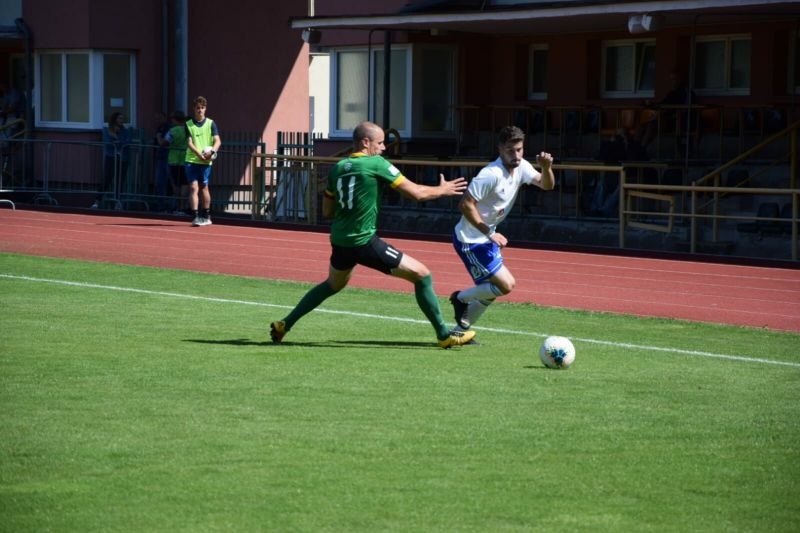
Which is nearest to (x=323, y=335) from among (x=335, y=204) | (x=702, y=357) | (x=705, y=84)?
(x=335, y=204)

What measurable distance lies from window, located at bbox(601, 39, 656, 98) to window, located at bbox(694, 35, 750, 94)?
1.13 metres

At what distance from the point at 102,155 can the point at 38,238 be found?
374 inches

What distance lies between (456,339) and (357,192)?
1.43m


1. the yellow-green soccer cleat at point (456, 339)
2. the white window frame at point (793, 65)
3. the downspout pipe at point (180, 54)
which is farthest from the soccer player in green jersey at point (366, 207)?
the downspout pipe at point (180, 54)

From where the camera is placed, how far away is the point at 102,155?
31203mm

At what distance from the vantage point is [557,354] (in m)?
10.1

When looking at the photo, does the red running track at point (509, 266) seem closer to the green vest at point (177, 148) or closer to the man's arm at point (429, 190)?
the green vest at point (177, 148)

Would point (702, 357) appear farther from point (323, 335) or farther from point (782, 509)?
point (782, 509)

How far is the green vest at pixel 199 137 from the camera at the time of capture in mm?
23250

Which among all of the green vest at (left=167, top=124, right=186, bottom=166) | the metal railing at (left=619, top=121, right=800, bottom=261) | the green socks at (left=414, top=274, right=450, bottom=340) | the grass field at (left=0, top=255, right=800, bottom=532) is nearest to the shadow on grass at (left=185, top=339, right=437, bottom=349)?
the grass field at (left=0, top=255, right=800, bottom=532)

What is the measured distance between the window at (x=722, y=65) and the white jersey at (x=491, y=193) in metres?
15.6

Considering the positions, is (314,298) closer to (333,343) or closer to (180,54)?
(333,343)

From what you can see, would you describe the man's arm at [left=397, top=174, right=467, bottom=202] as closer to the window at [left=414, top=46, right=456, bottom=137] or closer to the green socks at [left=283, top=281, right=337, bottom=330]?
the green socks at [left=283, top=281, right=337, bottom=330]

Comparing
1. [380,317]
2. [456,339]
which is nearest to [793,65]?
[380,317]
